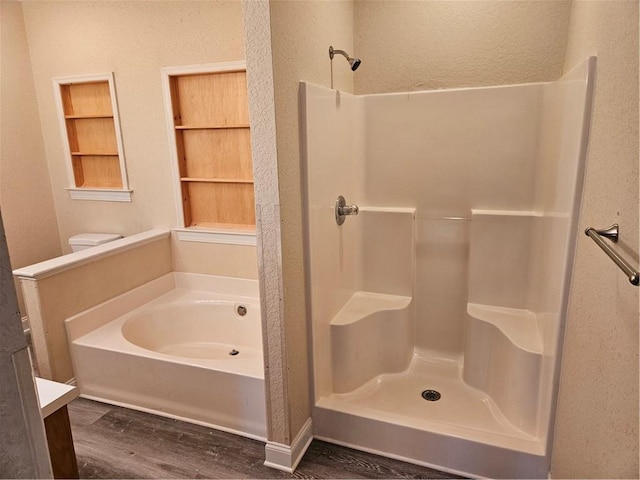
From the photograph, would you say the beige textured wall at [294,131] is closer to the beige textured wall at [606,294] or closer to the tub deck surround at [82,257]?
the beige textured wall at [606,294]

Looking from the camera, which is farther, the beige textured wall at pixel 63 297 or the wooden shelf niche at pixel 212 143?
the wooden shelf niche at pixel 212 143

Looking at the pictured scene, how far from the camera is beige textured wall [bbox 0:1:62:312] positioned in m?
3.16

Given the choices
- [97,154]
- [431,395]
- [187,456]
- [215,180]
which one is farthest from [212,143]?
[431,395]

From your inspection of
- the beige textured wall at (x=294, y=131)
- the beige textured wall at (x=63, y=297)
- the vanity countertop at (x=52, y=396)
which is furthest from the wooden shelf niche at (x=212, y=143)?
the vanity countertop at (x=52, y=396)

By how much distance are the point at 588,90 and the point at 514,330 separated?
1.26 meters

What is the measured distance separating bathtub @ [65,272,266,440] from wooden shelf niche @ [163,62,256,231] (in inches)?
20.8

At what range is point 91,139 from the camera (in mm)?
3432

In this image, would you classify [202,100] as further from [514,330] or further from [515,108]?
[514,330]

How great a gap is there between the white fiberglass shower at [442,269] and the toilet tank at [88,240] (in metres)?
2.00

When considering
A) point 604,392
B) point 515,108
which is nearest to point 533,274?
point 515,108

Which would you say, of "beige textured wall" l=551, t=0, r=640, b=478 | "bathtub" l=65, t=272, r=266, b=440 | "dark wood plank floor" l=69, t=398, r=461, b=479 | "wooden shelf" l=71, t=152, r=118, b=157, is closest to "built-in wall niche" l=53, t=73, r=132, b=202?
"wooden shelf" l=71, t=152, r=118, b=157

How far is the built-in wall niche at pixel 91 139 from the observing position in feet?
10.8

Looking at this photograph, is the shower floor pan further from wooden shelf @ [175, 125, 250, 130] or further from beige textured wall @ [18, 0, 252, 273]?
wooden shelf @ [175, 125, 250, 130]

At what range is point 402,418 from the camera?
1.99 m
